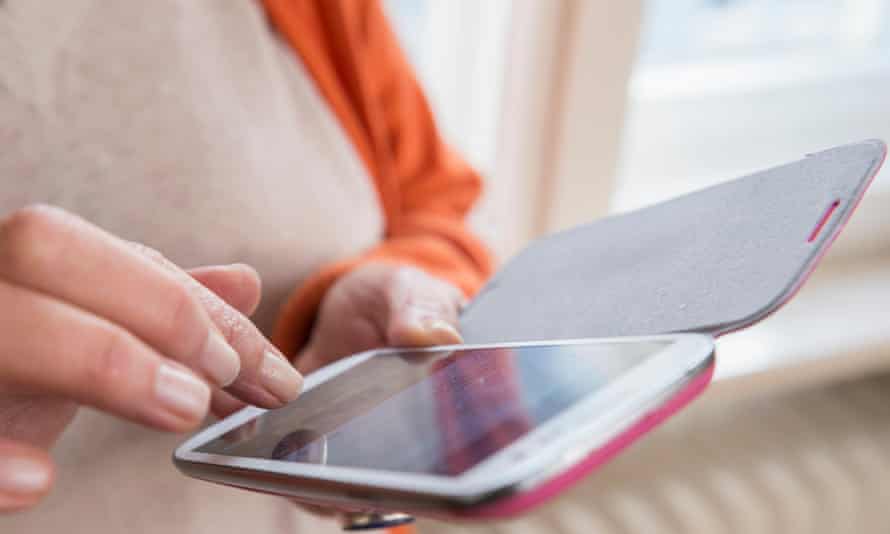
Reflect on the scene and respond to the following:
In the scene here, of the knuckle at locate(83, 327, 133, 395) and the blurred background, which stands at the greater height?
the knuckle at locate(83, 327, 133, 395)

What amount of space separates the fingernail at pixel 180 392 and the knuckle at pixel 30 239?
4cm

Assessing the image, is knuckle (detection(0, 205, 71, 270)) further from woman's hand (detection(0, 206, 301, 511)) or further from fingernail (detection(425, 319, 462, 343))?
fingernail (detection(425, 319, 462, 343))

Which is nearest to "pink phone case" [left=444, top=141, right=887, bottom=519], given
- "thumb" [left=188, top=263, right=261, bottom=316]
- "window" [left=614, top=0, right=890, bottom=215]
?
"thumb" [left=188, top=263, right=261, bottom=316]

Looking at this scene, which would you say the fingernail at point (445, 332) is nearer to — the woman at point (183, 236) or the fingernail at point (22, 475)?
the woman at point (183, 236)

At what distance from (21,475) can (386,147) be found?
34cm

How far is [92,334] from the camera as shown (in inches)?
7.8

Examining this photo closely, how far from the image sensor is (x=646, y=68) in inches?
35.9

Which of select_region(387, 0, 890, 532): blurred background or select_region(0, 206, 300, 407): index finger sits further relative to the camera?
select_region(387, 0, 890, 532): blurred background

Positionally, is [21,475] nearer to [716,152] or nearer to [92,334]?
[92,334]

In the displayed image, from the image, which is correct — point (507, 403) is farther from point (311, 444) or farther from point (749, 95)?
point (749, 95)

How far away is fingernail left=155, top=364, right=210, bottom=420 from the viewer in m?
0.21

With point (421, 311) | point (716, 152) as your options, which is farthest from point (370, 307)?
point (716, 152)

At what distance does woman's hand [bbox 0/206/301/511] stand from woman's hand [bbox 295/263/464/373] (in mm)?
157

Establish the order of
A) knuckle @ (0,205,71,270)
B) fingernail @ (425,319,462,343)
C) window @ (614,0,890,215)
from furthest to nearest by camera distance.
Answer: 1. window @ (614,0,890,215)
2. fingernail @ (425,319,462,343)
3. knuckle @ (0,205,71,270)
